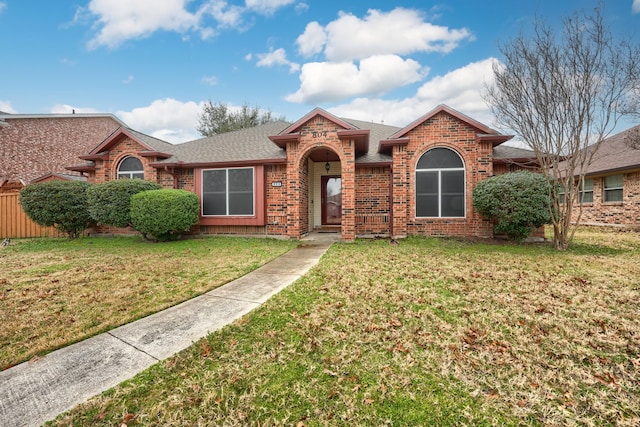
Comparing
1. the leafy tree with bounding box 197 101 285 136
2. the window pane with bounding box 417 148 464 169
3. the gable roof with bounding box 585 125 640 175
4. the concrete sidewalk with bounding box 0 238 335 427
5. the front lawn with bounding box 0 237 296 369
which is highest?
the leafy tree with bounding box 197 101 285 136

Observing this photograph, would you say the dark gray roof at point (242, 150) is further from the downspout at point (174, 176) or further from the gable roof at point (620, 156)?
the gable roof at point (620, 156)

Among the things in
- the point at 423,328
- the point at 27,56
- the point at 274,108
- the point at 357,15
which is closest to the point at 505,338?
the point at 423,328

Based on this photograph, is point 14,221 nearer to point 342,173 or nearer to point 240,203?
point 240,203

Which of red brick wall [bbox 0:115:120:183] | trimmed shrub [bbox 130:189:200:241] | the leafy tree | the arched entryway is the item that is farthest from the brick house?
the leafy tree

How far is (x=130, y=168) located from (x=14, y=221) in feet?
19.1

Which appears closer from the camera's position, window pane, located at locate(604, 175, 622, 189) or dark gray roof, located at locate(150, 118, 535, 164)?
dark gray roof, located at locate(150, 118, 535, 164)

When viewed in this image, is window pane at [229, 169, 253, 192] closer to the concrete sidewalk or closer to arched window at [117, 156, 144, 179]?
arched window at [117, 156, 144, 179]

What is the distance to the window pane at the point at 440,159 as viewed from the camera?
952 cm

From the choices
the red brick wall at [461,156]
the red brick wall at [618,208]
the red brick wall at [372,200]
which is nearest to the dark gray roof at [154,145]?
the red brick wall at [372,200]

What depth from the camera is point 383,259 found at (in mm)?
6609

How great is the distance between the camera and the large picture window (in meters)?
10.6

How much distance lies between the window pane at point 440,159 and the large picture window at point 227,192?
6564 millimetres

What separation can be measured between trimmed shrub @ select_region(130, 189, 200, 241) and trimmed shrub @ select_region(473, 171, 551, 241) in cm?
1016

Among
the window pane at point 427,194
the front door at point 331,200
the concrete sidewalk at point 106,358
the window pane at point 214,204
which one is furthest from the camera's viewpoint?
the front door at point 331,200
